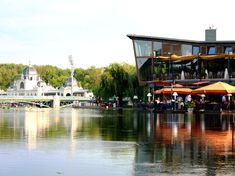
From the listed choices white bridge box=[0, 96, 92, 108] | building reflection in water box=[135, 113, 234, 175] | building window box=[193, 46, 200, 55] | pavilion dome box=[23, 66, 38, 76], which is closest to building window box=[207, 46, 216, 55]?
building window box=[193, 46, 200, 55]

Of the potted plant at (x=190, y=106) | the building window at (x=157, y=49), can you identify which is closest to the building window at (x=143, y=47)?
the building window at (x=157, y=49)

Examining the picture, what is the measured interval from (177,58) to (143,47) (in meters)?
5.84

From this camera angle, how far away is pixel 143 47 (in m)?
63.6

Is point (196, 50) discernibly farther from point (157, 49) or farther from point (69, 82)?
point (69, 82)

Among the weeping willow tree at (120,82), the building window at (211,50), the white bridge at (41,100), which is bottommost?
the white bridge at (41,100)

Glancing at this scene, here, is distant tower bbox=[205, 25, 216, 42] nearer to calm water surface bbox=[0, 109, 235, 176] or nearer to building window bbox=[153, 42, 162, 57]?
building window bbox=[153, 42, 162, 57]

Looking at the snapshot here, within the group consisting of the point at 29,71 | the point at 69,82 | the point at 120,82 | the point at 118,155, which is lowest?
the point at 118,155

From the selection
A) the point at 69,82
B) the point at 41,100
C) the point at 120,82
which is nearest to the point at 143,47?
the point at 120,82

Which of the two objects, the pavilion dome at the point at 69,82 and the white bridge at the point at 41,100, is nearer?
the white bridge at the point at 41,100

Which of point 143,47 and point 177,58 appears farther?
point 143,47

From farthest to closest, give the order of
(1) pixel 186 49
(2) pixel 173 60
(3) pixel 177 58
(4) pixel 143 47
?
1. (4) pixel 143 47
2. (1) pixel 186 49
3. (2) pixel 173 60
4. (3) pixel 177 58

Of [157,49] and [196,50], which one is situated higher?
[157,49]

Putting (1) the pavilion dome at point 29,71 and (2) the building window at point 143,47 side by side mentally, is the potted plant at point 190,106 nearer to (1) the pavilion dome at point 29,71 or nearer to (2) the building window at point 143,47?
(2) the building window at point 143,47

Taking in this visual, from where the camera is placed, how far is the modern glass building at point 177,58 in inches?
2371
